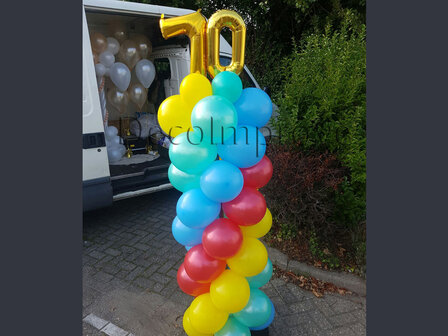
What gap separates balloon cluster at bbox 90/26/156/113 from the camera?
4812 mm

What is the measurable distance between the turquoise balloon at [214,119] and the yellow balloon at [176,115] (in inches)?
6.7

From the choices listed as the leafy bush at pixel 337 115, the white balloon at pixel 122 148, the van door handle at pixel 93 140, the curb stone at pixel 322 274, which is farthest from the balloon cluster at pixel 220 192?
the white balloon at pixel 122 148

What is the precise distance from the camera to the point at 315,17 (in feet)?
20.9

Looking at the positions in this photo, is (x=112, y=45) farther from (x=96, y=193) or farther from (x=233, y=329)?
(x=233, y=329)

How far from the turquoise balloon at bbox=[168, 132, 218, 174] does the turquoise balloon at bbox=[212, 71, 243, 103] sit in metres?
0.32

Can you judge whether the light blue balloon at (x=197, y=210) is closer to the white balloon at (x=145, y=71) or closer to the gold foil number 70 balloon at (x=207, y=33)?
the gold foil number 70 balloon at (x=207, y=33)

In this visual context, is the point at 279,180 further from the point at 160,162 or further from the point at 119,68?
the point at 119,68

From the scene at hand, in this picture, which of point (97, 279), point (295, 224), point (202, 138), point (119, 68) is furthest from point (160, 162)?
point (202, 138)

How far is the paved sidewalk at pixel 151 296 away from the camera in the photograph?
2312 millimetres

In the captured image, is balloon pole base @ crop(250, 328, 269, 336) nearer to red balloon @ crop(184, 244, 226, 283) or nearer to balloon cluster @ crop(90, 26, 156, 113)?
red balloon @ crop(184, 244, 226, 283)

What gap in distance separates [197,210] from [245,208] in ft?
0.94

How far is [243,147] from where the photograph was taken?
164 centimetres

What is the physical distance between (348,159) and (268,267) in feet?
4.65

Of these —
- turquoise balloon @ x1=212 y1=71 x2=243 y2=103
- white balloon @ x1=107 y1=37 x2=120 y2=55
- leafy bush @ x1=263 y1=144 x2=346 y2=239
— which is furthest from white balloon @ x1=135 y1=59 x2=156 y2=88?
turquoise balloon @ x1=212 y1=71 x2=243 y2=103
